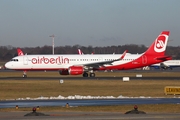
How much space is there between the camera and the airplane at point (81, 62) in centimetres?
7062

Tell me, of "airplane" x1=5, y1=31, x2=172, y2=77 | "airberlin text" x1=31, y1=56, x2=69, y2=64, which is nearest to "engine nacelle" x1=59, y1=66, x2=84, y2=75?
"airplane" x1=5, y1=31, x2=172, y2=77

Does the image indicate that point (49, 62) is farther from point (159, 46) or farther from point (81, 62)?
point (159, 46)

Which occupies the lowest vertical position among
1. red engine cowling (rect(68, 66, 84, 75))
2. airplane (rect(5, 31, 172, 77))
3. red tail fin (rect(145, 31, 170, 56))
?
red engine cowling (rect(68, 66, 84, 75))

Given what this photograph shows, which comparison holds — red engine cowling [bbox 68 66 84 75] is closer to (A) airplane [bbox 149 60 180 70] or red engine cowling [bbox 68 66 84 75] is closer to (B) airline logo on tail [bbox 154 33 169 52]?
(B) airline logo on tail [bbox 154 33 169 52]

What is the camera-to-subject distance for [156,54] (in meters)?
75.2

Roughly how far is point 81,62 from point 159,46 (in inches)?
491

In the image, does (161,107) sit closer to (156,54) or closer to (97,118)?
(97,118)

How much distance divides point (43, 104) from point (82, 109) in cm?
400

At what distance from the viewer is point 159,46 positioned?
7569 centimetres

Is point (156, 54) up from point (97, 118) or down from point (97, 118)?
up

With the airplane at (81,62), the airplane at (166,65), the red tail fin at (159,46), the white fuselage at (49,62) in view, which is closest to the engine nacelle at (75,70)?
the airplane at (81,62)

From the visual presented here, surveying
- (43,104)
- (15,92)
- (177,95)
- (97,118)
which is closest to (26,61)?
(15,92)

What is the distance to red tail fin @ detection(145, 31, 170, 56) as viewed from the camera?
2963 inches

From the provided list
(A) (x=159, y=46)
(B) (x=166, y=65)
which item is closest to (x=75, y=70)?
(A) (x=159, y=46)
